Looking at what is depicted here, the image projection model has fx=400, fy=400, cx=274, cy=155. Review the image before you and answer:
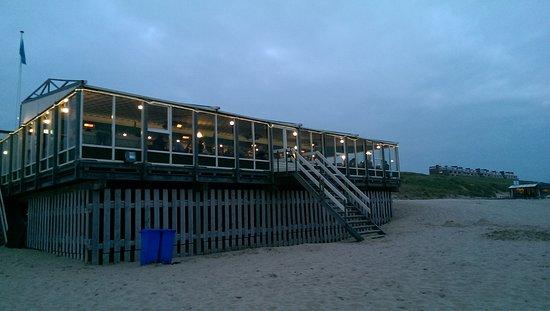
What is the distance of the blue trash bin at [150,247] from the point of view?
1067 centimetres

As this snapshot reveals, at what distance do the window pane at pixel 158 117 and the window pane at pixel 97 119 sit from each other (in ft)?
4.61

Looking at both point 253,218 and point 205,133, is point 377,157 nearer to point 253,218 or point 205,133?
point 253,218

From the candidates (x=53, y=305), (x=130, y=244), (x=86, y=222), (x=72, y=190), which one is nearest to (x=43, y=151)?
(x=72, y=190)

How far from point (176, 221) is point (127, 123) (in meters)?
4.16

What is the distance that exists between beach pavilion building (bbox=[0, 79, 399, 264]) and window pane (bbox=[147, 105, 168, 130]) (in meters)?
0.04

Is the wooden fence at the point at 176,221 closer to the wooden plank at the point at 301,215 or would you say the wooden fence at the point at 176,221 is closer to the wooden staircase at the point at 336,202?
the wooden plank at the point at 301,215

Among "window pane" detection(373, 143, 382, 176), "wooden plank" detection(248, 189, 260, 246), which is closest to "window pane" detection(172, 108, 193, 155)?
→ "wooden plank" detection(248, 189, 260, 246)

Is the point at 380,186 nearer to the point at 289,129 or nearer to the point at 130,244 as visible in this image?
the point at 289,129

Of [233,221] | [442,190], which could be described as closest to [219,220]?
[233,221]

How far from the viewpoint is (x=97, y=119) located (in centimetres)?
1504

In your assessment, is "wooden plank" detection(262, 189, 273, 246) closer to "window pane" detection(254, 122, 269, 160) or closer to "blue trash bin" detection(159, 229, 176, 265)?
"window pane" detection(254, 122, 269, 160)

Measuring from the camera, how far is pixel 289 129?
753 inches

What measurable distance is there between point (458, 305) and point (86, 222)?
10257 mm

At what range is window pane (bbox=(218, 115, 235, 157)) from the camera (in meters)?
16.8
